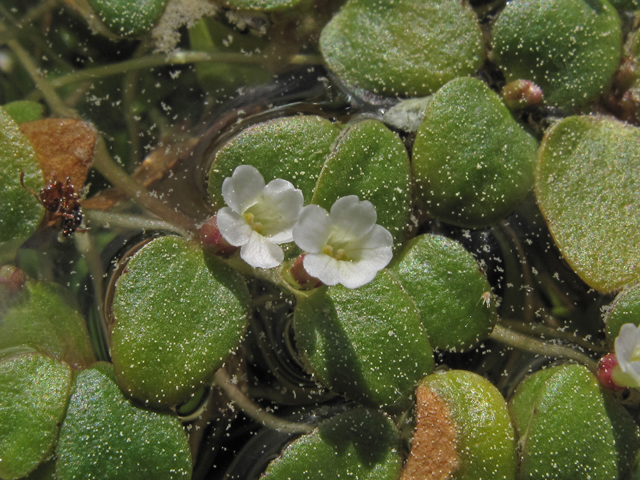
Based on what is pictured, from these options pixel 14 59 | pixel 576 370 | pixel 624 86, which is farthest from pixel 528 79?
pixel 14 59

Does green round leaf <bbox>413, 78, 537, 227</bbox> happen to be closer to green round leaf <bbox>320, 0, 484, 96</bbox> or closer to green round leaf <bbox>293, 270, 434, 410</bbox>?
green round leaf <bbox>320, 0, 484, 96</bbox>

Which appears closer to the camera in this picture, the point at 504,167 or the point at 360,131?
the point at 360,131

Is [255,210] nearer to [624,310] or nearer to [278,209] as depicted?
[278,209]

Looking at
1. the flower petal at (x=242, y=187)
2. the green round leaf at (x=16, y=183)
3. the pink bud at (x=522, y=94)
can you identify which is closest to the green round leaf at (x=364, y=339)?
the flower petal at (x=242, y=187)

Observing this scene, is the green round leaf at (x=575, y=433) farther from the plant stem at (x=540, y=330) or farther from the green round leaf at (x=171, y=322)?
the green round leaf at (x=171, y=322)

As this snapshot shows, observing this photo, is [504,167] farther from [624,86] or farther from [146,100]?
[146,100]

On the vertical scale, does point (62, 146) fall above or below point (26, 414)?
above

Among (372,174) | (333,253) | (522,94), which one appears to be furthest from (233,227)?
(522,94)
